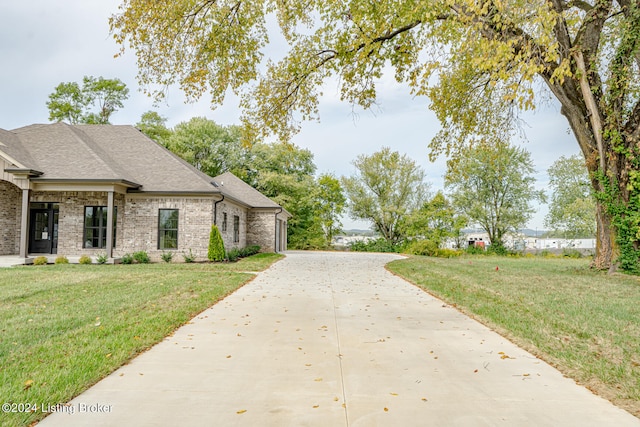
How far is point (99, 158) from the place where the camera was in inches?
619

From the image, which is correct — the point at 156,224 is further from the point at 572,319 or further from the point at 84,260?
the point at 572,319

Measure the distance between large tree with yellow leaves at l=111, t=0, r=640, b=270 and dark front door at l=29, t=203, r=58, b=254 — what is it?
10135mm

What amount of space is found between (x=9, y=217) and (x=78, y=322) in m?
14.5

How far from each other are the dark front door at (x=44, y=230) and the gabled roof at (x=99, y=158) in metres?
2.08

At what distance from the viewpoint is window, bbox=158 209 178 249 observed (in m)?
16.1

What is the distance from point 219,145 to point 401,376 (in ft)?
120

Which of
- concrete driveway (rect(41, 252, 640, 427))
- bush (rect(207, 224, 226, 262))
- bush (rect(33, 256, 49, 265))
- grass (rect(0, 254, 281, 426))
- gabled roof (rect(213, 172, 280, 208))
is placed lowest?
concrete driveway (rect(41, 252, 640, 427))

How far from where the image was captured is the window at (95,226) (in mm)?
15969

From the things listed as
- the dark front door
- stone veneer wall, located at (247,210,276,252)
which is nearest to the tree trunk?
stone veneer wall, located at (247,210,276,252)

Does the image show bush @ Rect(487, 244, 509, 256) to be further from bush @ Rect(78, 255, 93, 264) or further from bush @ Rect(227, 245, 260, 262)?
bush @ Rect(78, 255, 93, 264)

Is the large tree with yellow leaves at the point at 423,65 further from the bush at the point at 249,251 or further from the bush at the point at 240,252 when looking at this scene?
the bush at the point at 249,251

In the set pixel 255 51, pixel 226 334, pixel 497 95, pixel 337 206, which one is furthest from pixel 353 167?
pixel 226 334

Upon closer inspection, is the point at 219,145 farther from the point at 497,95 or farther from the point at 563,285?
the point at 563,285

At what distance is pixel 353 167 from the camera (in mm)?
37000
